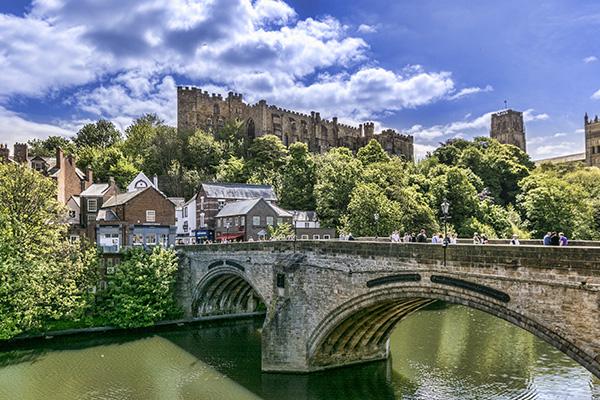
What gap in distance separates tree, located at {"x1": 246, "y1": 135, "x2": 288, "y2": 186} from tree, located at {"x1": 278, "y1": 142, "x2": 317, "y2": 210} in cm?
401

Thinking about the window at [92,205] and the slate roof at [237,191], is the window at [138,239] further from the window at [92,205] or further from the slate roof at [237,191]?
the slate roof at [237,191]

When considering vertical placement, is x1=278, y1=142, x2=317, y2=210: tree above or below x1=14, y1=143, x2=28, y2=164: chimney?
below

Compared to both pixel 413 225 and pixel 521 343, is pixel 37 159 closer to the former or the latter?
pixel 413 225

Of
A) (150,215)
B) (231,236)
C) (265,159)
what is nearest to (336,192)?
(231,236)

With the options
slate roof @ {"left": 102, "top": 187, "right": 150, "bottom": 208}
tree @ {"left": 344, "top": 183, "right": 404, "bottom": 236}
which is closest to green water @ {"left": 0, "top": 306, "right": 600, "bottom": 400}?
slate roof @ {"left": 102, "top": 187, "right": 150, "bottom": 208}

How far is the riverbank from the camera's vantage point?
30984 millimetres

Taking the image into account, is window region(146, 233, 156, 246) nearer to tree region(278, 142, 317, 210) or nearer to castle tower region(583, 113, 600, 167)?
tree region(278, 142, 317, 210)

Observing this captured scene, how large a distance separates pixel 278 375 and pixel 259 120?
69265 mm

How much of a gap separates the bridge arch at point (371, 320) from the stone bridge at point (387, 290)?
42 millimetres

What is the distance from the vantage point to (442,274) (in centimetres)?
1662

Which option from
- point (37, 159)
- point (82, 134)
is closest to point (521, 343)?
point (37, 159)

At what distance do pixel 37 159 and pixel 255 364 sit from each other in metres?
45.2

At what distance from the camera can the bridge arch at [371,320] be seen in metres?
15.8

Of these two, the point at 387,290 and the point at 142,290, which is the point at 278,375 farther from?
the point at 142,290
